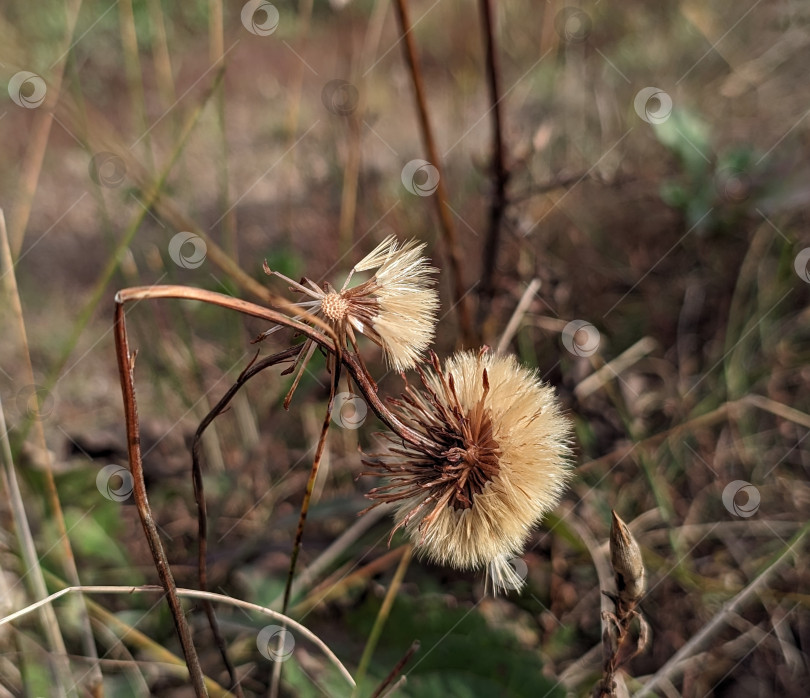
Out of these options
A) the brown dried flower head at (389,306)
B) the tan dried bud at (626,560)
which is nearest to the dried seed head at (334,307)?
the brown dried flower head at (389,306)

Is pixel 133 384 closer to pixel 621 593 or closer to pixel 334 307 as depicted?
pixel 334 307

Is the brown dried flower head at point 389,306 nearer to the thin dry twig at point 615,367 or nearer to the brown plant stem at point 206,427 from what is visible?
the brown plant stem at point 206,427

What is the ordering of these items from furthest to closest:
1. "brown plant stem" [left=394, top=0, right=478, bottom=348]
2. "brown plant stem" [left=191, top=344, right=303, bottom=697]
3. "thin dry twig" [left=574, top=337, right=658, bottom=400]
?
"thin dry twig" [left=574, top=337, right=658, bottom=400] < "brown plant stem" [left=394, top=0, right=478, bottom=348] < "brown plant stem" [left=191, top=344, right=303, bottom=697]

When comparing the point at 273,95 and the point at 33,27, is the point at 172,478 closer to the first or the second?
the point at 273,95

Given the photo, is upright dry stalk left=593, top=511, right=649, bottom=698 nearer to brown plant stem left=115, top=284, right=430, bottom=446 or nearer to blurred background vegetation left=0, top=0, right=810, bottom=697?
brown plant stem left=115, top=284, right=430, bottom=446

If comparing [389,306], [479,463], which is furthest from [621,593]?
[389,306]

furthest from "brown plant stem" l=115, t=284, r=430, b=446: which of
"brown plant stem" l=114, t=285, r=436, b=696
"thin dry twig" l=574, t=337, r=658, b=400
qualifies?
"thin dry twig" l=574, t=337, r=658, b=400
